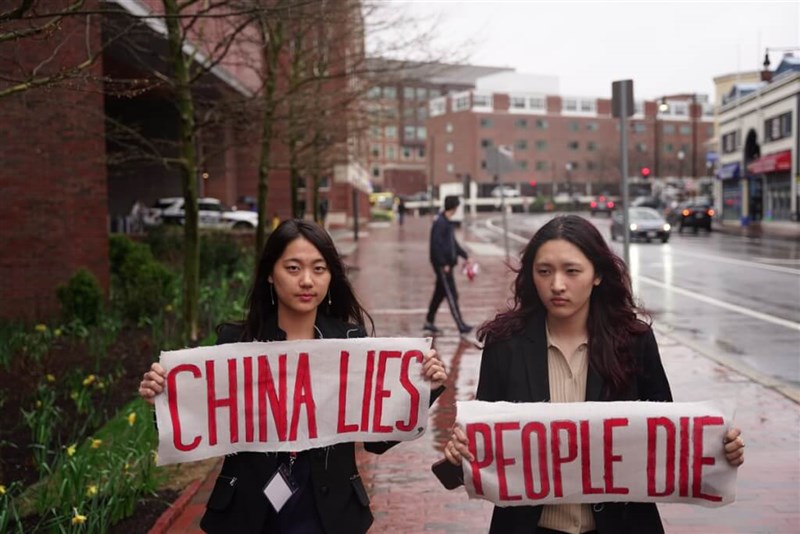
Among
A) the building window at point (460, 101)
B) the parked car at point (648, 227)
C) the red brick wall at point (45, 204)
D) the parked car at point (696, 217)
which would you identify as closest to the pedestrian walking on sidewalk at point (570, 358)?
the red brick wall at point (45, 204)

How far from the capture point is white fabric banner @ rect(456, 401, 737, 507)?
2969 millimetres

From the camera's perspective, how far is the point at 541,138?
113 meters

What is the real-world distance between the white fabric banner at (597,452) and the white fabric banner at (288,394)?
422 mm

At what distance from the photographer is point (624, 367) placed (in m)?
2.99

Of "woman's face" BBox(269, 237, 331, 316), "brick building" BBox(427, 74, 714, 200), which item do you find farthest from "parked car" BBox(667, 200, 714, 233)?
"brick building" BBox(427, 74, 714, 200)

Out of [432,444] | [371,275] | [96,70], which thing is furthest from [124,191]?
[432,444]

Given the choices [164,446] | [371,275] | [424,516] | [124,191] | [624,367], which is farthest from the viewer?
[124,191]

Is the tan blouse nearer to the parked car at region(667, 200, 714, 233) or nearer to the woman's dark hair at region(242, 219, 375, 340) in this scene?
the woman's dark hair at region(242, 219, 375, 340)

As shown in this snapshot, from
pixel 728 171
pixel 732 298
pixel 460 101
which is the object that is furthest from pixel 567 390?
pixel 460 101

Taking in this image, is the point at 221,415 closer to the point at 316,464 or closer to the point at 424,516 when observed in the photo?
the point at 316,464

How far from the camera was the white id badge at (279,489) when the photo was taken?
117 inches

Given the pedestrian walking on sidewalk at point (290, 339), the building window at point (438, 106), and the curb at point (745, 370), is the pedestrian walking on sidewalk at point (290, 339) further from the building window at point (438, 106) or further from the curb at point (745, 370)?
the building window at point (438, 106)

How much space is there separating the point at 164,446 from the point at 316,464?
0.58 m

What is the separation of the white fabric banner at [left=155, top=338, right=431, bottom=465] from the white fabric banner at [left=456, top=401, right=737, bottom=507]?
422 mm
